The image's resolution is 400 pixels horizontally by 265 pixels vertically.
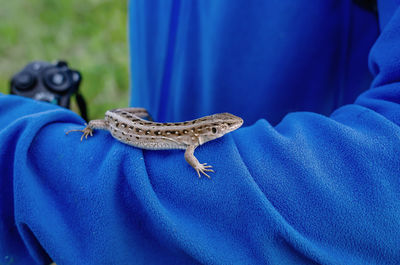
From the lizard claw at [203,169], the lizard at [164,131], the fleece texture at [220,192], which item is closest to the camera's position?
the fleece texture at [220,192]

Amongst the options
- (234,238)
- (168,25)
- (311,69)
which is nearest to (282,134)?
(234,238)

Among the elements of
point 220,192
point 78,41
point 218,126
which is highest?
point 78,41

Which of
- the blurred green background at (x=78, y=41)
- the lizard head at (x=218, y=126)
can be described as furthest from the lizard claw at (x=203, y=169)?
the blurred green background at (x=78, y=41)

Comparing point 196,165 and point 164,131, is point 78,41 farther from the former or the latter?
point 196,165

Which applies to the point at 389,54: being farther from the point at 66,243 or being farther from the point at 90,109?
the point at 90,109

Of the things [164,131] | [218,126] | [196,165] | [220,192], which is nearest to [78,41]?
[164,131]

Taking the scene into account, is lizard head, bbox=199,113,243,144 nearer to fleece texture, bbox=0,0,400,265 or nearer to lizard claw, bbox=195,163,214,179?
fleece texture, bbox=0,0,400,265

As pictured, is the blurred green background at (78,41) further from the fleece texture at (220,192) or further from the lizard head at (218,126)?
the fleece texture at (220,192)

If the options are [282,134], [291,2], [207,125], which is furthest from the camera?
[291,2]
